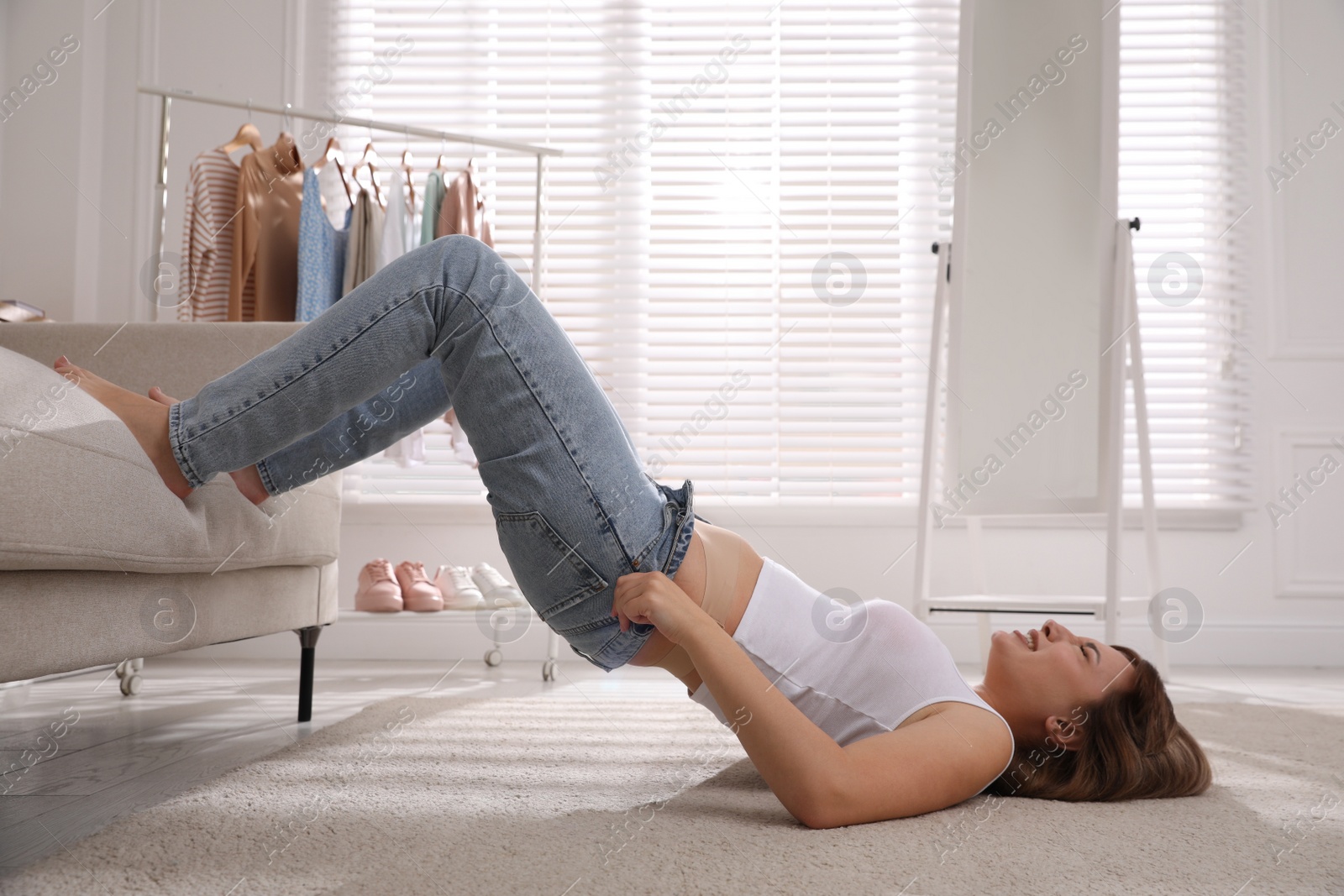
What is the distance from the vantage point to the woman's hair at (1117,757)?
113 cm

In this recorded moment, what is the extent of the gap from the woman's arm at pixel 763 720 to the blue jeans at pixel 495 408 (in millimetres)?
114

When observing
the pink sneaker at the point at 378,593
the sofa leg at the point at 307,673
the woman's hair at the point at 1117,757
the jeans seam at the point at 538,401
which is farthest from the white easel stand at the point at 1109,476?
the pink sneaker at the point at 378,593

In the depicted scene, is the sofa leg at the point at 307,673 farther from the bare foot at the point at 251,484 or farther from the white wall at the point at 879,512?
the white wall at the point at 879,512

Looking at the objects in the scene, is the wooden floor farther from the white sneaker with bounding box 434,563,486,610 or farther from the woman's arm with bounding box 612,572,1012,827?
the woman's arm with bounding box 612,572,1012,827

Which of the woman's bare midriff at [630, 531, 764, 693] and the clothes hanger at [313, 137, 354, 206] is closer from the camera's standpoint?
the woman's bare midriff at [630, 531, 764, 693]

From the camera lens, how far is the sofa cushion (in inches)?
36.5

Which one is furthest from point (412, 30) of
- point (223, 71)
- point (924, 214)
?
point (924, 214)

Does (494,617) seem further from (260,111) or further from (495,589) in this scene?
(260,111)

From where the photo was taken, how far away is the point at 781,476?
3162 mm

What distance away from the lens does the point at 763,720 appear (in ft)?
3.17

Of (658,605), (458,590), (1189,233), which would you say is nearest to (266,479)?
(658,605)

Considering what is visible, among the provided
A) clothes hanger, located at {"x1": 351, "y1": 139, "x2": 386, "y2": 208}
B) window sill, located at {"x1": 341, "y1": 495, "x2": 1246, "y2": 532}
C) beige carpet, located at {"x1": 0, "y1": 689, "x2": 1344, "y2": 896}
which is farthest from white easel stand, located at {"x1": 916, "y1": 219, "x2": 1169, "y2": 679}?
clothes hanger, located at {"x1": 351, "y1": 139, "x2": 386, "y2": 208}

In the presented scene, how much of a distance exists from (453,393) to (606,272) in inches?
87.5

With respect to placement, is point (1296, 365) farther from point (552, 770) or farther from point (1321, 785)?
point (552, 770)
